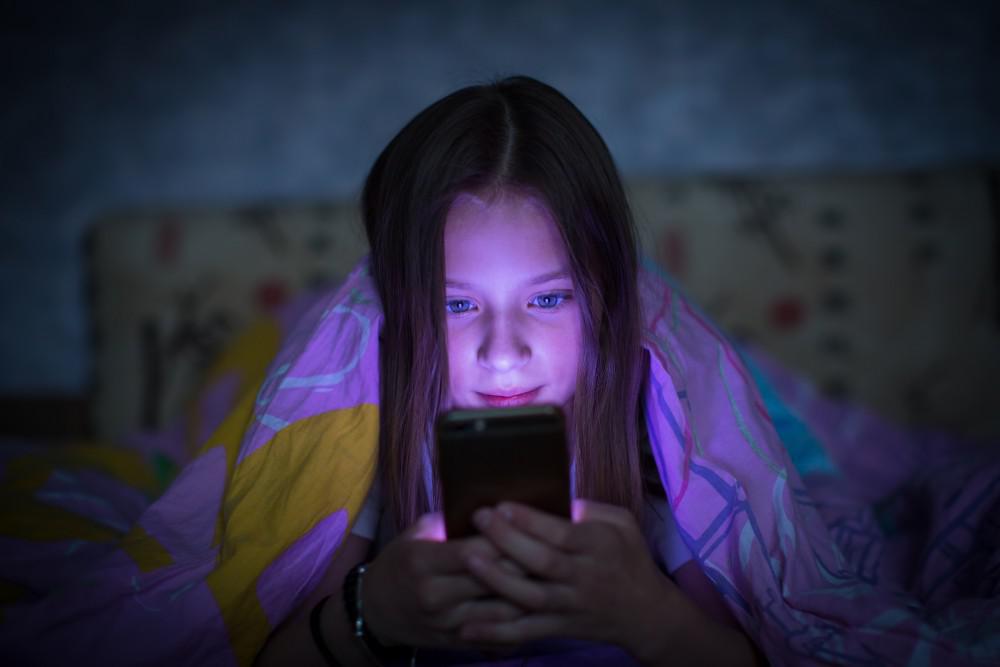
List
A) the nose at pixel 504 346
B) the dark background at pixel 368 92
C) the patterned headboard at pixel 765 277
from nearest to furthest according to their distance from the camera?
the nose at pixel 504 346 → the patterned headboard at pixel 765 277 → the dark background at pixel 368 92

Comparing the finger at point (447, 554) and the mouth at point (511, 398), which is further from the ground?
the mouth at point (511, 398)

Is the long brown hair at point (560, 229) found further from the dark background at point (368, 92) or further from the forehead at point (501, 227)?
the dark background at point (368, 92)

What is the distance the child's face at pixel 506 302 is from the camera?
622mm

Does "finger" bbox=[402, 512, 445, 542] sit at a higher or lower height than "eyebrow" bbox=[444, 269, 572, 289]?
lower

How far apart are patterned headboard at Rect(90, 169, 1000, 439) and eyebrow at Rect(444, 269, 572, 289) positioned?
649mm

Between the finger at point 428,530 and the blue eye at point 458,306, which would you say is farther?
the blue eye at point 458,306

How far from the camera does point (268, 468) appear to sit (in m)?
0.65

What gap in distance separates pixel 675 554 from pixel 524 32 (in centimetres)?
116

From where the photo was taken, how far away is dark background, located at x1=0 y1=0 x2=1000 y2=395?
1.43m

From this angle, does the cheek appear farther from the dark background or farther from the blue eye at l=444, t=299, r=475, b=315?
the dark background

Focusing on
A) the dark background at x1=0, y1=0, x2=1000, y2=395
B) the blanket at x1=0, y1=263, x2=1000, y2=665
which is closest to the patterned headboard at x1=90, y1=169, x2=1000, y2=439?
the dark background at x1=0, y1=0, x2=1000, y2=395

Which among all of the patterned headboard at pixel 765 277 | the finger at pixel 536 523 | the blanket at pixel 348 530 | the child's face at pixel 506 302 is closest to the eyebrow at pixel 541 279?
the child's face at pixel 506 302

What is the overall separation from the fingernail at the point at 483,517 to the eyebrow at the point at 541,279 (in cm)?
21

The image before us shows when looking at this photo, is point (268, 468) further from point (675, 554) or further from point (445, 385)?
point (675, 554)
